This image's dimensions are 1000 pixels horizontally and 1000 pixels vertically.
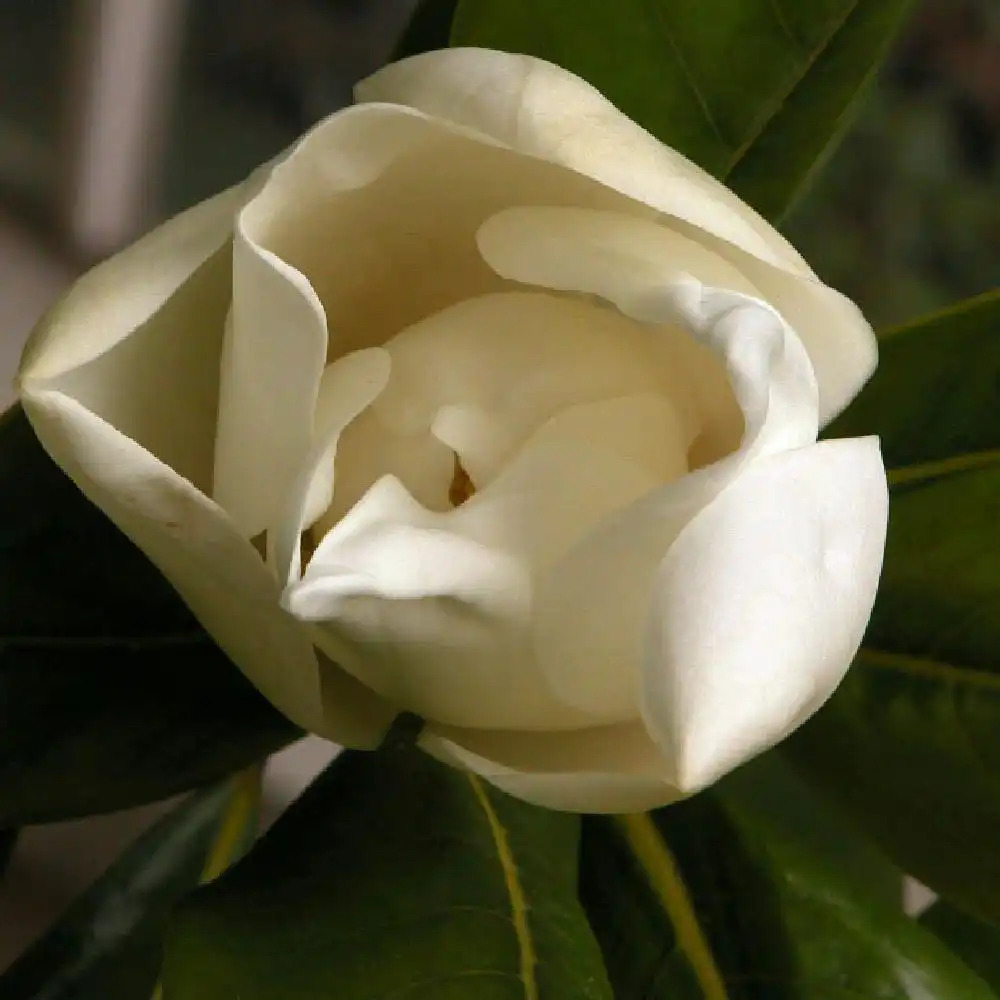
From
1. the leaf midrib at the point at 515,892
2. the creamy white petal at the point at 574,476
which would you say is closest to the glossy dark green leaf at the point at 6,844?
the leaf midrib at the point at 515,892

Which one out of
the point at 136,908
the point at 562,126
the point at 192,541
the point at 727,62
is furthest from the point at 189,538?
the point at 136,908

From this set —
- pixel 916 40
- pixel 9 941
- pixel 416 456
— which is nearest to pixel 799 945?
pixel 416 456

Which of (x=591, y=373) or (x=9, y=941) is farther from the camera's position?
(x=9, y=941)

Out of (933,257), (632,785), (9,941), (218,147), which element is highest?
(632,785)

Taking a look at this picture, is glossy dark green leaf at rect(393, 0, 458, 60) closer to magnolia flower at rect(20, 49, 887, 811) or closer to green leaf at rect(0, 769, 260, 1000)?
magnolia flower at rect(20, 49, 887, 811)

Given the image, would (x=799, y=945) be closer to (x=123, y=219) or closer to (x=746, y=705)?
(x=746, y=705)

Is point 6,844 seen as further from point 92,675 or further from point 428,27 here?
point 428,27

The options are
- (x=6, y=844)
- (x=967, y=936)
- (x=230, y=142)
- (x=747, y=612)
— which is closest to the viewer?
(x=747, y=612)
